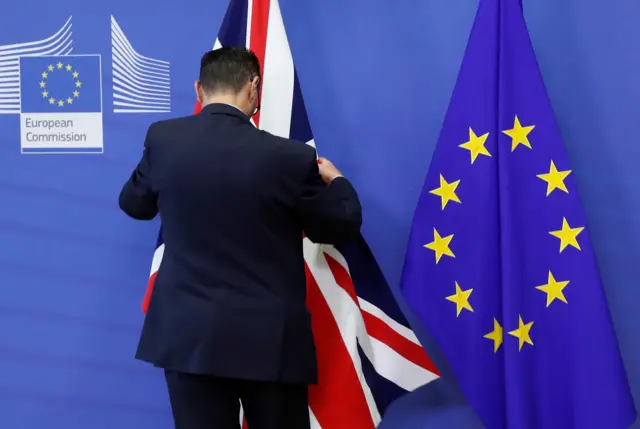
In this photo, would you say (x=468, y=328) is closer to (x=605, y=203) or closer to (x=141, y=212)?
(x=605, y=203)

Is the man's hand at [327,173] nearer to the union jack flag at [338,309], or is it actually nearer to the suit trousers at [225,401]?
the union jack flag at [338,309]

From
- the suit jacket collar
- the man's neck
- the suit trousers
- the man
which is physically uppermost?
the man's neck

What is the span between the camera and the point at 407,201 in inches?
68.1

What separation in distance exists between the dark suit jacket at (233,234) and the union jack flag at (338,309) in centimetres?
25

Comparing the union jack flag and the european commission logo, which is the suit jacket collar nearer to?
the union jack flag

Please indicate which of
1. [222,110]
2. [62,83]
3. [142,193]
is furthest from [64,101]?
[222,110]

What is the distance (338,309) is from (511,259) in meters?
0.41

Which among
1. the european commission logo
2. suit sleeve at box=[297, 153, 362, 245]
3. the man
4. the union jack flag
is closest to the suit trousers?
the man

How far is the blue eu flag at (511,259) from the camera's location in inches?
57.2

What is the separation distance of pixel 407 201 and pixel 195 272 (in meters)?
0.72

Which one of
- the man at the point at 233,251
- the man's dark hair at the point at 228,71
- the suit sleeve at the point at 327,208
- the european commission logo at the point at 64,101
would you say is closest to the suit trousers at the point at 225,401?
the man at the point at 233,251

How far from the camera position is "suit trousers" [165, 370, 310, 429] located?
1.24 meters

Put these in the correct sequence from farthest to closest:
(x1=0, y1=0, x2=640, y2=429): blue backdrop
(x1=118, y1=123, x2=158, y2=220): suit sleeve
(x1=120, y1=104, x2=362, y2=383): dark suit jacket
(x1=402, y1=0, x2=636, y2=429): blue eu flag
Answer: (x1=0, y1=0, x2=640, y2=429): blue backdrop → (x1=402, y1=0, x2=636, y2=429): blue eu flag → (x1=118, y1=123, x2=158, y2=220): suit sleeve → (x1=120, y1=104, x2=362, y2=383): dark suit jacket

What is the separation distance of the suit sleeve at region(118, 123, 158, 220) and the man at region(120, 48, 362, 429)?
0.01m
